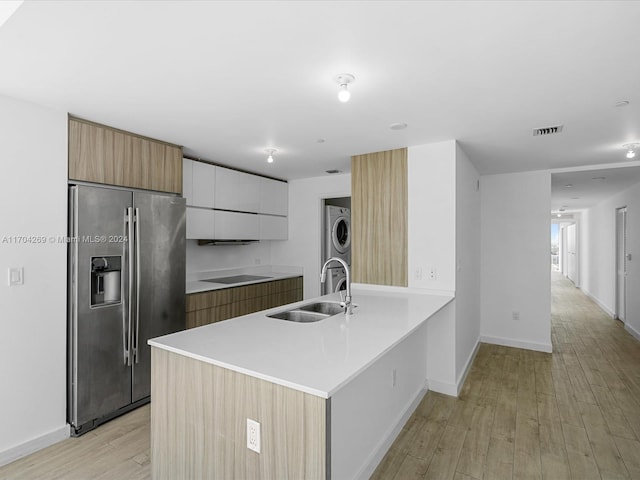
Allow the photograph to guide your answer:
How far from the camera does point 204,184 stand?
Result: 3.91 m

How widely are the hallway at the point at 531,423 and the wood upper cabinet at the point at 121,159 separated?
9.27ft

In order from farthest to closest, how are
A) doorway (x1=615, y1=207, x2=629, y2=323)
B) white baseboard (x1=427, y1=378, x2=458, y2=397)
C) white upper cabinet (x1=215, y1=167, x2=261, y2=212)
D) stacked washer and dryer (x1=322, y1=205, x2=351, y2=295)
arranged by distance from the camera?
doorway (x1=615, y1=207, x2=629, y2=323) < stacked washer and dryer (x1=322, y1=205, x2=351, y2=295) < white upper cabinet (x1=215, y1=167, x2=261, y2=212) < white baseboard (x1=427, y1=378, x2=458, y2=397)

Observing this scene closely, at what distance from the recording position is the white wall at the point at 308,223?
4914 mm

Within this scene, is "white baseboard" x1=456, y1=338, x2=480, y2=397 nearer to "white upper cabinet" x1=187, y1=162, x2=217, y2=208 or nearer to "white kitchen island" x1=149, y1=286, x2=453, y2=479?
"white kitchen island" x1=149, y1=286, x2=453, y2=479

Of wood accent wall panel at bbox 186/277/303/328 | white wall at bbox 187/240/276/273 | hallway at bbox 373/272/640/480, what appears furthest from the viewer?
white wall at bbox 187/240/276/273

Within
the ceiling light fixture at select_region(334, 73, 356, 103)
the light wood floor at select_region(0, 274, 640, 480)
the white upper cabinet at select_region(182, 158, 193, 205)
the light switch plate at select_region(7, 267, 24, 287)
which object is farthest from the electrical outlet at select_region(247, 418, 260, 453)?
the white upper cabinet at select_region(182, 158, 193, 205)

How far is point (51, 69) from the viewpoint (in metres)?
1.86

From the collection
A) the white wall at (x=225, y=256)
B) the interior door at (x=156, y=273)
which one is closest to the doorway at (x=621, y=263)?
the white wall at (x=225, y=256)

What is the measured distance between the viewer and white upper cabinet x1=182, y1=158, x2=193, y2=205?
12.0ft

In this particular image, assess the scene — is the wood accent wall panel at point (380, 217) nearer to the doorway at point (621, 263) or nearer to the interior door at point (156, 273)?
the interior door at point (156, 273)

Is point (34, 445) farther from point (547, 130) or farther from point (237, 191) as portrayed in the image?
point (547, 130)

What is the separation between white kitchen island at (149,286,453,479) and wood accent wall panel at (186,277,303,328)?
1.47 meters

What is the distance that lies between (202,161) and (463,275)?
3053 millimetres

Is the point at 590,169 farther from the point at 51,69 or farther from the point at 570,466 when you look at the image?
the point at 51,69
